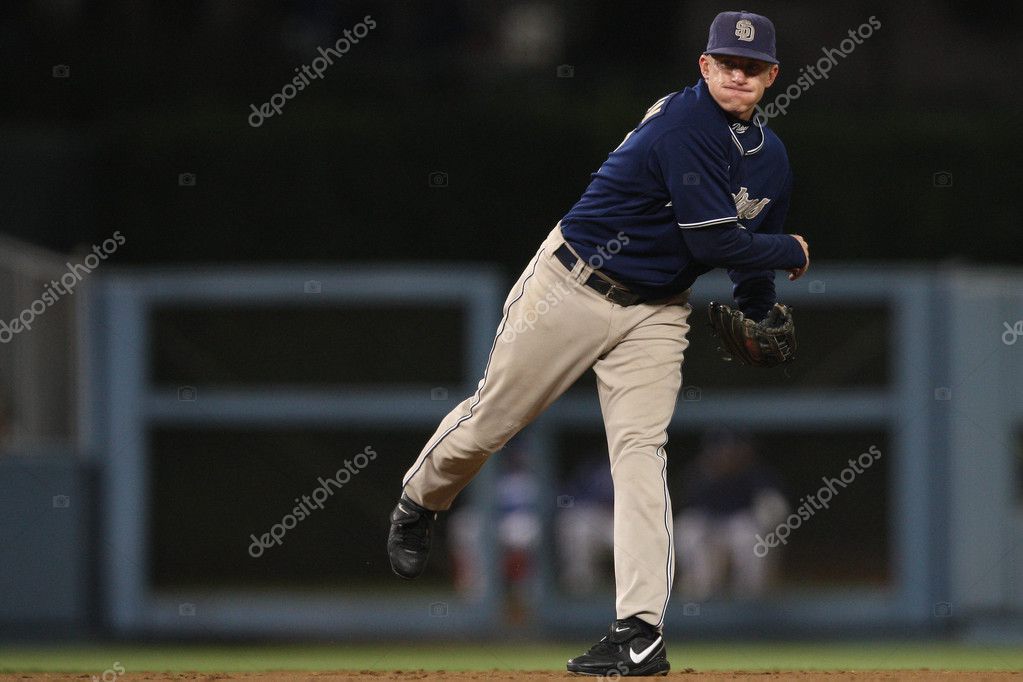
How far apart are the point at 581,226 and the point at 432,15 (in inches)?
347

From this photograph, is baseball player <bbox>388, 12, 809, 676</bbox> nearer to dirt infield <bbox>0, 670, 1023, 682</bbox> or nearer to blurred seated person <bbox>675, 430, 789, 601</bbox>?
dirt infield <bbox>0, 670, 1023, 682</bbox>

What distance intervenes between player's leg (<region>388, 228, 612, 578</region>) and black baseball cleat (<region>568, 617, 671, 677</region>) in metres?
0.72

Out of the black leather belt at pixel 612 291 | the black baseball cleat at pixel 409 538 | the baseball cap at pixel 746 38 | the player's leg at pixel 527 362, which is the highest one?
the baseball cap at pixel 746 38

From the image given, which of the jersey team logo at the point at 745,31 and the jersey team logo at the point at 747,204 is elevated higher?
the jersey team logo at the point at 745,31

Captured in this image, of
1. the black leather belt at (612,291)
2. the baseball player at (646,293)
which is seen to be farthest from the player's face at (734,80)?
the black leather belt at (612,291)

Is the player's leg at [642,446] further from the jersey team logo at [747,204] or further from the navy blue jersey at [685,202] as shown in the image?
the jersey team logo at [747,204]

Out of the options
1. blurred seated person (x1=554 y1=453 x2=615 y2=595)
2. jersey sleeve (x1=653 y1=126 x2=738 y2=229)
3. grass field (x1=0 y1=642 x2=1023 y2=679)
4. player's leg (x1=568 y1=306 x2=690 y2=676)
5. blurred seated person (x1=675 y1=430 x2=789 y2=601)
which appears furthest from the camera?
blurred seated person (x1=554 y1=453 x2=615 y2=595)

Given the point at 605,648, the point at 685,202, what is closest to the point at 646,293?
the point at 685,202

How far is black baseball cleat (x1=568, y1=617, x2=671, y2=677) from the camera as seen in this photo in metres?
4.46

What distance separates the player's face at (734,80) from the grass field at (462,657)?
335cm

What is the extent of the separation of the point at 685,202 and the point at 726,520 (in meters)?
4.80

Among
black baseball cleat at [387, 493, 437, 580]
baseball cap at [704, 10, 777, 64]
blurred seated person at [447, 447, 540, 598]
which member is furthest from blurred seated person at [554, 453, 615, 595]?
baseball cap at [704, 10, 777, 64]

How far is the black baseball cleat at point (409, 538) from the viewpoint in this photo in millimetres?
5004

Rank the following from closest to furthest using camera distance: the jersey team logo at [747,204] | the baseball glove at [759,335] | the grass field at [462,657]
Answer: the jersey team logo at [747,204] → the baseball glove at [759,335] → the grass field at [462,657]
